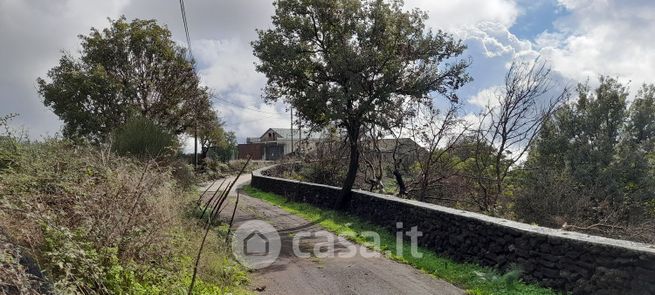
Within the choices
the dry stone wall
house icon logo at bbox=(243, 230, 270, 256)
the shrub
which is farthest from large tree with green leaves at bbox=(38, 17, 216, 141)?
the dry stone wall

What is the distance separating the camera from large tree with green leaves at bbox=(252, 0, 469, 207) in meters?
13.7

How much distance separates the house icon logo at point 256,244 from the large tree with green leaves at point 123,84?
939 cm

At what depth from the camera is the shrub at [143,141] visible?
1205 centimetres

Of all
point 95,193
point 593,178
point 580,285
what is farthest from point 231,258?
point 593,178

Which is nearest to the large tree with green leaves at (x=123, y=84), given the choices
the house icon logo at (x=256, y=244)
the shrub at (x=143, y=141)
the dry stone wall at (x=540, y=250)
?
the shrub at (x=143, y=141)

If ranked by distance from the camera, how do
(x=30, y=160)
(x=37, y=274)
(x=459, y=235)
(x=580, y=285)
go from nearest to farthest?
(x=37, y=274) < (x=580, y=285) < (x=30, y=160) < (x=459, y=235)

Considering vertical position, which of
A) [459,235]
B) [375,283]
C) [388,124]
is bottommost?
[375,283]

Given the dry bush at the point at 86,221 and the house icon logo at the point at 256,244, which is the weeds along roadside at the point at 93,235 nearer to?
the dry bush at the point at 86,221


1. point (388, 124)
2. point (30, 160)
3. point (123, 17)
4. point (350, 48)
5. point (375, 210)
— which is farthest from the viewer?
point (123, 17)

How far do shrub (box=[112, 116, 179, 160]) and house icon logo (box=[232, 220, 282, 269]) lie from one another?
299 cm

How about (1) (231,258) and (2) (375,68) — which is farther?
(2) (375,68)

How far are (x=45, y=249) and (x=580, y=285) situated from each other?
6.06 meters

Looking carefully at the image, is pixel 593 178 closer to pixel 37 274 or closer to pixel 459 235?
pixel 459 235

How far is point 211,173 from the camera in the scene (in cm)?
3541
